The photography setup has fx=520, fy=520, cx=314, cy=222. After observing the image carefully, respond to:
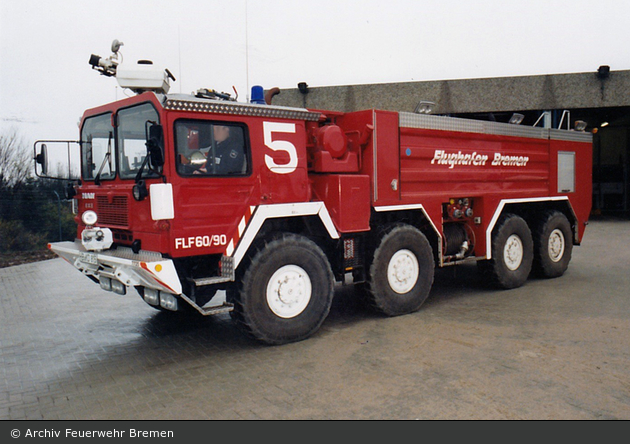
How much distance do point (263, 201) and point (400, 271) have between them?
2.25 metres

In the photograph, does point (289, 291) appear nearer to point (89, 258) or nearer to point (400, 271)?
point (400, 271)

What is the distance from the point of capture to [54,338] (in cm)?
645

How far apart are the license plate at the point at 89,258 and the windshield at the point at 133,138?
0.93m

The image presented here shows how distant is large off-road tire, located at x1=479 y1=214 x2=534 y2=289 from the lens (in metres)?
8.36

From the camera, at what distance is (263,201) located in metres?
5.80

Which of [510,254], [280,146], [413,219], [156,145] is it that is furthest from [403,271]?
[156,145]

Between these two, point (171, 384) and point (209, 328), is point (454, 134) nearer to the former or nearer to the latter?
point (209, 328)

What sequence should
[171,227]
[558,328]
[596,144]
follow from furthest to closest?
[596,144], [558,328], [171,227]

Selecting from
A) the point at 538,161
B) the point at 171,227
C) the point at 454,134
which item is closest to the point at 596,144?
the point at 538,161

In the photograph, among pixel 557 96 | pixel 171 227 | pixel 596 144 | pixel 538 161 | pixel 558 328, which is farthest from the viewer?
pixel 596 144

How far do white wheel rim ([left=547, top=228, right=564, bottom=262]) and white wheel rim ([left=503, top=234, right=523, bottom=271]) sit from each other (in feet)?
3.48

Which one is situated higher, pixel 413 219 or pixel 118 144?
pixel 118 144

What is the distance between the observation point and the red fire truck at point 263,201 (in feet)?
17.2
